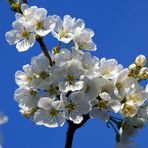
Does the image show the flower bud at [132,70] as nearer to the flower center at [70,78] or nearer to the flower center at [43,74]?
the flower center at [70,78]

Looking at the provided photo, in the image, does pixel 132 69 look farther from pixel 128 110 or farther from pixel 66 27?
pixel 66 27

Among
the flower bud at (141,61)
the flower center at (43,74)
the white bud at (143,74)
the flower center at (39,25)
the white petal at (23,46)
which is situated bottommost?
the flower center at (43,74)

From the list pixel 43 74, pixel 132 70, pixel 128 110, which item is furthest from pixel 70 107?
pixel 132 70

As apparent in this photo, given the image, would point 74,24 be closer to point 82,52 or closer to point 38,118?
point 82,52

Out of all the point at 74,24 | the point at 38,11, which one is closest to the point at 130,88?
the point at 74,24

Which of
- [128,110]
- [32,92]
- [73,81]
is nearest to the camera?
[73,81]

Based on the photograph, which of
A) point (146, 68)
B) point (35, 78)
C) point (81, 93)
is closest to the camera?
→ point (81, 93)

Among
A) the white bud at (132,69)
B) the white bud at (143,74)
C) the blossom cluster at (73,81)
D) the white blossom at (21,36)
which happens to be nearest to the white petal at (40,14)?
the blossom cluster at (73,81)

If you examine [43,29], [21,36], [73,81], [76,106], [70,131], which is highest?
[21,36]

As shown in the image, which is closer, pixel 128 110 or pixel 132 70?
pixel 128 110
